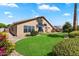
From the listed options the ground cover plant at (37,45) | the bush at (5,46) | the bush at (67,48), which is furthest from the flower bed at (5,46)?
the bush at (67,48)

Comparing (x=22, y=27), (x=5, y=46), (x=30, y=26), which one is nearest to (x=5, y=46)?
(x=5, y=46)

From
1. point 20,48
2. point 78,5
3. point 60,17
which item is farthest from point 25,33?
point 78,5

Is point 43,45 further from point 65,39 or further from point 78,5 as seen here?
point 78,5

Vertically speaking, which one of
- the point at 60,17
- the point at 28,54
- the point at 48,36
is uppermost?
the point at 60,17

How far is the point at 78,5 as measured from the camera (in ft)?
13.7

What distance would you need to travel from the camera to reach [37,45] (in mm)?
4250

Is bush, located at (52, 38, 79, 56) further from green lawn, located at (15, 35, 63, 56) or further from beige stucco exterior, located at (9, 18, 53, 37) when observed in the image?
beige stucco exterior, located at (9, 18, 53, 37)

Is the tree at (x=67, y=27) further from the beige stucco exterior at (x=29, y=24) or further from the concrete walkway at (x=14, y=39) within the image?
the concrete walkway at (x=14, y=39)

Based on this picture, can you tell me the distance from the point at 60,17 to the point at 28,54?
0.78 m

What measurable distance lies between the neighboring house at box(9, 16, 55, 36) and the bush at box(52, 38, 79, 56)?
1.13 feet

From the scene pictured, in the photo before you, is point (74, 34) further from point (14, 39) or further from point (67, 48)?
point (14, 39)

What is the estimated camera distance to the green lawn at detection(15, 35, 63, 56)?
4234 millimetres

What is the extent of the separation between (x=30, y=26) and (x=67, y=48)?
690 millimetres

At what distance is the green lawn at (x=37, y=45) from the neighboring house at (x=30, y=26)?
0.13 metres
